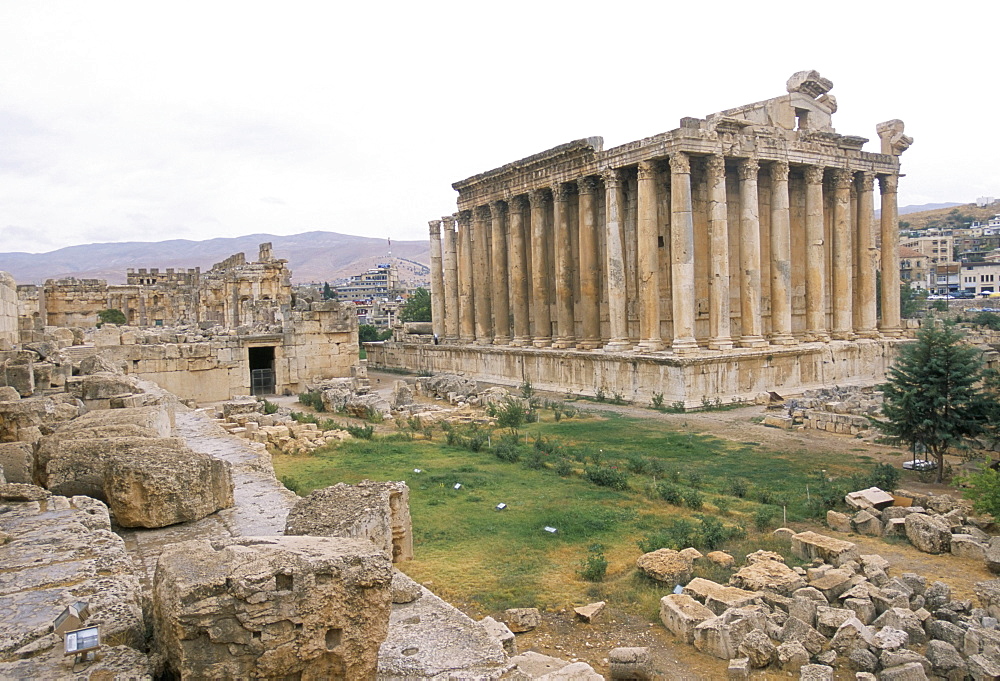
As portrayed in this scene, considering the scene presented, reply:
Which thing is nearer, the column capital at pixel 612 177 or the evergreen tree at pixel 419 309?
the column capital at pixel 612 177

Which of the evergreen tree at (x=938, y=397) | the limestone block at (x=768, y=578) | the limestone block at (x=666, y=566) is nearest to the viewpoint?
the limestone block at (x=768, y=578)

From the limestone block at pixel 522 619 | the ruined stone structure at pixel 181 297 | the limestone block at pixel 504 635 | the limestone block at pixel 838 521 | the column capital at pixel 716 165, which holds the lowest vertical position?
the limestone block at pixel 838 521

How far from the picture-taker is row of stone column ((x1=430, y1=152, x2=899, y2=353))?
23.5 m

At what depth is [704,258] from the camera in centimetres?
2548

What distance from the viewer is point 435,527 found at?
10.0 metres

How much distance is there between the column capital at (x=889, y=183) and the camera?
29.0 m

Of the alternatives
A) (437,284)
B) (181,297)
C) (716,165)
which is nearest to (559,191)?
(716,165)

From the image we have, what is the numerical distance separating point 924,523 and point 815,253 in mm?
18605

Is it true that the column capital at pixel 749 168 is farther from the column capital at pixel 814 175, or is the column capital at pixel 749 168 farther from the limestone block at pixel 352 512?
the limestone block at pixel 352 512

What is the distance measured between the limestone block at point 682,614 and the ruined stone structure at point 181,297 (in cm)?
2996

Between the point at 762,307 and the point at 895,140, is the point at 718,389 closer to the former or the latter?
the point at 762,307

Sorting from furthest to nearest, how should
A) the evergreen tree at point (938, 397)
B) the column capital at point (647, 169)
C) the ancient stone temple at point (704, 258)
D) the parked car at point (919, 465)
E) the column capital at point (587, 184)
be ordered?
the column capital at point (587, 184) → the column capital at point (647, 169) → the ancient stone temple at point (704, 258) → the parked car at point (919, 465) → the evergreen tree at point (938, 397)

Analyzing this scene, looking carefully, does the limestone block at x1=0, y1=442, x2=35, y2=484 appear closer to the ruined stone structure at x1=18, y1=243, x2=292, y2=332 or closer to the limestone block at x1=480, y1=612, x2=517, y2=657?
the limestone block at x1=480, y1=612, x2=517, y2=657

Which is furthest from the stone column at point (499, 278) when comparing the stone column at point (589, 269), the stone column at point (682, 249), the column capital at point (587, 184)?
the stone column at point (682, 249)
